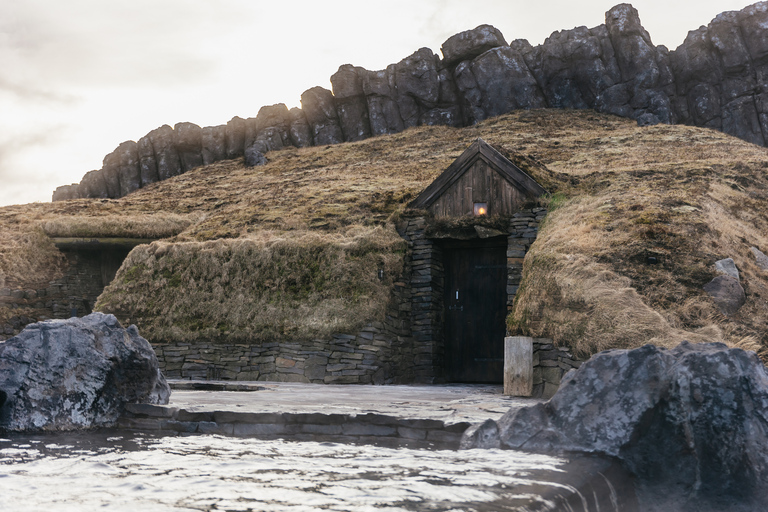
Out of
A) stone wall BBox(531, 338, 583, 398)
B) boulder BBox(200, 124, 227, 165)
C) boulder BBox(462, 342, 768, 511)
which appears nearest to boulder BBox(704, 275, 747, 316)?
stone wall BBox(531, 338, 583, 398)

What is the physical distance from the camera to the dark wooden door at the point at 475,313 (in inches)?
532

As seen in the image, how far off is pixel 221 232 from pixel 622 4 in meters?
27.8

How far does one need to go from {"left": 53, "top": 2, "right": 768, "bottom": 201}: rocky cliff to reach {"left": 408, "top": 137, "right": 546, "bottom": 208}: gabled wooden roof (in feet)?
65.5

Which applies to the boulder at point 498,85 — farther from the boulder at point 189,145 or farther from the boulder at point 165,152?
the boulder at point 165,152

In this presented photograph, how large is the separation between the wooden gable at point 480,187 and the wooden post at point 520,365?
4842mm

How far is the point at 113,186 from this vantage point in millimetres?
39094

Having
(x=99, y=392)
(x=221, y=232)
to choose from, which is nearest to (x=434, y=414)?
(x=99, y=392)

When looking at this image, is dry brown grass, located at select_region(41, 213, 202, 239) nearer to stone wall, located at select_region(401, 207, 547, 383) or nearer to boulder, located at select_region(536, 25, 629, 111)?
stone wall, located at select_region(401, 207, 547, 383)

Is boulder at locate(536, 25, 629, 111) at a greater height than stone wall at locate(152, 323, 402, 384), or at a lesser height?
greater

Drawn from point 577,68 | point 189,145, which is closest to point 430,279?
point 577,68

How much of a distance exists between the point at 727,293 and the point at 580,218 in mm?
3632

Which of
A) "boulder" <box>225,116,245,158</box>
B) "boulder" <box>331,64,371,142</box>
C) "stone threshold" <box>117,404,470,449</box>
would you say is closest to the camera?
"stone threshold" <box>117,404,470,449</box>

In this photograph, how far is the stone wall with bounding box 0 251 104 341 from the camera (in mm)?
18534

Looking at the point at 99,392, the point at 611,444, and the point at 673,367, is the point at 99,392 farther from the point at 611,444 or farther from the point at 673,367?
the point at 673,367
